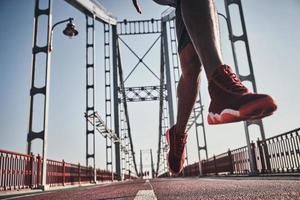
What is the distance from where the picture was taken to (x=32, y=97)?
9141mm

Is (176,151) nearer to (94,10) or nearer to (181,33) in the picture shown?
(181,33)

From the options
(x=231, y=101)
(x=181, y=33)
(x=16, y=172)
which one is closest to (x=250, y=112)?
(x=231, y=101)

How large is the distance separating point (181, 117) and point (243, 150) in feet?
24.0

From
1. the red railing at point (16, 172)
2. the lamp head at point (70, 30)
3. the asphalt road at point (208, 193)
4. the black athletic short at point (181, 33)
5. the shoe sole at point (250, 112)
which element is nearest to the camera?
the shoe sole at point (250, 112)

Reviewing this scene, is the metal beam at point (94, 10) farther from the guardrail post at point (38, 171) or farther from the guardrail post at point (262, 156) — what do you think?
the guardrail post at point (262, 156)

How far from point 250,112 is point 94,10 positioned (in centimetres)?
2480

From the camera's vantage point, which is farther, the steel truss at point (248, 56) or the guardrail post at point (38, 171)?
the steel truss at point (248, 56)

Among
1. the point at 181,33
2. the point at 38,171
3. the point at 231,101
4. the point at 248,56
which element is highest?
the point at 248,56

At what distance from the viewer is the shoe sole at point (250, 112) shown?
1126 millimetres

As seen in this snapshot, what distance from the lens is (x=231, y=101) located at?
1.24m

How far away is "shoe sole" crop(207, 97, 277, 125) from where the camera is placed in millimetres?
1126

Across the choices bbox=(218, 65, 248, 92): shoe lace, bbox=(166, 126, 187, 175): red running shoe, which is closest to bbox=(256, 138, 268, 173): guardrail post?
bbox=(166, 126, 187, 175): red running shoe

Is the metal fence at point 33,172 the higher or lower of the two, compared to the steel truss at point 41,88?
Result: lower

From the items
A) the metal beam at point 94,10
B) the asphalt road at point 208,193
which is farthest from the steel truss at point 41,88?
the metal beam at point 94,10
